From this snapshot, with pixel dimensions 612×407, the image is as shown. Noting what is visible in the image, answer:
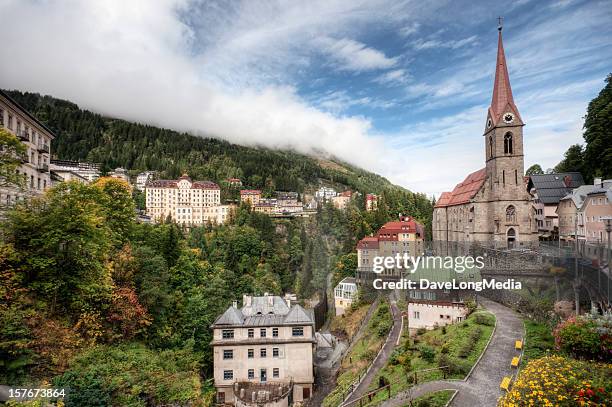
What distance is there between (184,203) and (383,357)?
90.0 m

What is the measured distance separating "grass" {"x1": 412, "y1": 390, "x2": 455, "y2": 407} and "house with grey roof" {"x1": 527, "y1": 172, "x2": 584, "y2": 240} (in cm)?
3395

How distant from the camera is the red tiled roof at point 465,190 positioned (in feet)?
137

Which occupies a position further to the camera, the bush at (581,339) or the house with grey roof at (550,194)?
the house with grey roof at (550,194)

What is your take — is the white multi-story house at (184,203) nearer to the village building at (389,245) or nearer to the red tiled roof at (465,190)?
the village building at (389,245)

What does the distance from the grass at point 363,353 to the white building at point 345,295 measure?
33.8 feet

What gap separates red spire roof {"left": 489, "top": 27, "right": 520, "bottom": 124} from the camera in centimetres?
3878

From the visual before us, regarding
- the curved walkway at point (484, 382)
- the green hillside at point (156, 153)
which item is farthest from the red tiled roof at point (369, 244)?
the green hillside at point (156, 153)

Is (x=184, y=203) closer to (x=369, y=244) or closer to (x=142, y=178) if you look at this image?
(x=142, y=178)

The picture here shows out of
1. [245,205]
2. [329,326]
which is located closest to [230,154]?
[245,205]

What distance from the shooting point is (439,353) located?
64.3ft

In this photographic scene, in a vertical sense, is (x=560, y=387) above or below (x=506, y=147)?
below

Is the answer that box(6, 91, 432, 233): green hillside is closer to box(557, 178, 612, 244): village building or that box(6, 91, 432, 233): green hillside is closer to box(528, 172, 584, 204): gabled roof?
box(528, 172, 584, 204): gabled roof

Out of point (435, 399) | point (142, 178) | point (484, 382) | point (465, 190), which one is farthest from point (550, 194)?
point (142, 178)

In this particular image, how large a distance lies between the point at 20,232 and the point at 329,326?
138ft
